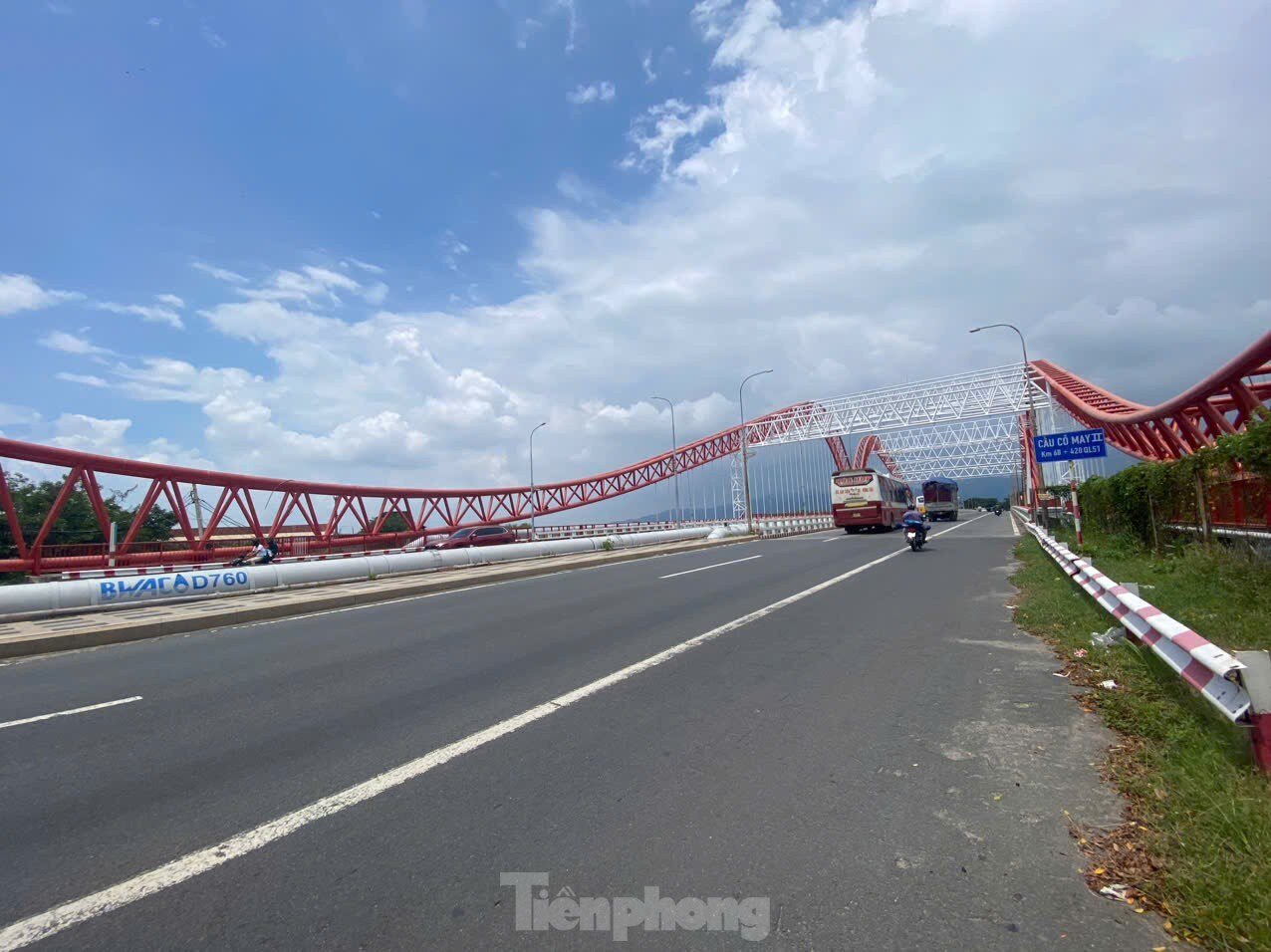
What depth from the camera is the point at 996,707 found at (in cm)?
551

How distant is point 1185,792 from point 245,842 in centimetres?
493

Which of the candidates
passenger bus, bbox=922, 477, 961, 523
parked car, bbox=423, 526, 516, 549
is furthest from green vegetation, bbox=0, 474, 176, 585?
passenger bus, bbox=922, 477, 961, 523

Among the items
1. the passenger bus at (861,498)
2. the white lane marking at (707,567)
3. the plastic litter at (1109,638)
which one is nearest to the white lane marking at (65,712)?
the plastic litter at (1109,638)

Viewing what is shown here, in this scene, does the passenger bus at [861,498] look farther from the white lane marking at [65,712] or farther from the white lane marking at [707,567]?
the white lane marking at [65,712]

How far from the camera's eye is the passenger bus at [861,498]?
37594mm

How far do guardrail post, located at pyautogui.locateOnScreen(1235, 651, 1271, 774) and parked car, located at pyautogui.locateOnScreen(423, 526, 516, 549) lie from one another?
3432 centimetres

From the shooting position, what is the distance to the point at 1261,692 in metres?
3.42

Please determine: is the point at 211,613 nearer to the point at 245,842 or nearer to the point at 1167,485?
the point at 245,842

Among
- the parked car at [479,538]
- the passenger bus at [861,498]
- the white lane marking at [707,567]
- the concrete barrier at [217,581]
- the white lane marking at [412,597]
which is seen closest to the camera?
the white lane marking at [412,597]

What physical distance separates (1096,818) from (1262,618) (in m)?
5.00

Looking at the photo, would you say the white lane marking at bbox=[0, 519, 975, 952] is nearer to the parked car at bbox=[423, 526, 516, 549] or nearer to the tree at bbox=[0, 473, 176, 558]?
the parked car at bbox=[423, 526, 516, 549]

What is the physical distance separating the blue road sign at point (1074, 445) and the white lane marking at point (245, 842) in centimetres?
1758

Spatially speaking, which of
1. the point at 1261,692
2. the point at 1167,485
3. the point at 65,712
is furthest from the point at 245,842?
the point at 1167,485

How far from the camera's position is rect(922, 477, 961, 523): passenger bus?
6191 centimetres
